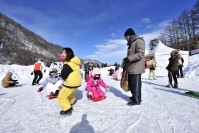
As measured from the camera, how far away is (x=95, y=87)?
767 cm

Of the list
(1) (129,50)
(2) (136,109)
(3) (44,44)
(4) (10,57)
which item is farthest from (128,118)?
(3) (44,44)

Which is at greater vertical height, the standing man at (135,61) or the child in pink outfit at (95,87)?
the standing man at (135,61)

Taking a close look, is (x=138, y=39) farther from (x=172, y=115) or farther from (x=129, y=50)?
(x=172, y=115)

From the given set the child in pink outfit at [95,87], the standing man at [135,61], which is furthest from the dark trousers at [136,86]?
the child in pink outfit at [95,87]

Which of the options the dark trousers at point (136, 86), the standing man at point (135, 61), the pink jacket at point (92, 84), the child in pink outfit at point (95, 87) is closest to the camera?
the standing man at point (135, 61)

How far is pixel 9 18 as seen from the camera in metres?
70.7

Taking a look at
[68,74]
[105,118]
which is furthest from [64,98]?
[105,118]

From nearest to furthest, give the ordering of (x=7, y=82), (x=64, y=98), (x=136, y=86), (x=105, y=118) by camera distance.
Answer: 1. (x=105, y=118)
2. (x=64, y=98)
3. (x=136, y=86)
4. (x=7, y=82)

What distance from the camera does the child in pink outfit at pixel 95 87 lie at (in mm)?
7408

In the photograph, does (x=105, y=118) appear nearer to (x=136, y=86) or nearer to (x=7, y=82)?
(x=136, y=86)

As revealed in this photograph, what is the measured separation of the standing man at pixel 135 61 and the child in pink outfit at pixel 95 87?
1.39 meters

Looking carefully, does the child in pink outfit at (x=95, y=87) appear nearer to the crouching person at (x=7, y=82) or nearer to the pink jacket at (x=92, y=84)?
the pink jacket at (x=92, y=84)

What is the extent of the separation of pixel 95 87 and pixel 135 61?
6.41 feet

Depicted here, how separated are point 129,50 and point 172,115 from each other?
2.12 m
